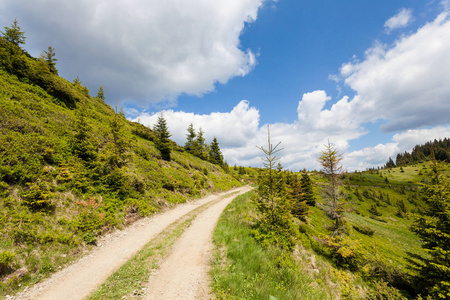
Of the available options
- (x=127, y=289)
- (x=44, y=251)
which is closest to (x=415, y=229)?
(x=127, y=289)

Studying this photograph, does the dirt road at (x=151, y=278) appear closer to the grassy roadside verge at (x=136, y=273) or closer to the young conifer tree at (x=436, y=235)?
the grassy roadside verge at (x=136, y=273)

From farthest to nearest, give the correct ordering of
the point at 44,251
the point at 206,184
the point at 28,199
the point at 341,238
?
the point at 206,184 → the point at 341,238 → the point at 28,199 → the point at 44,251

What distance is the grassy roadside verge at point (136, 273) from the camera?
6227 millimetres

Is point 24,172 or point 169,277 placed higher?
point 24,172

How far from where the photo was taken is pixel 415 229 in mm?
12367

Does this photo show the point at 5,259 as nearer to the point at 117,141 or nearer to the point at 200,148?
the point at 117,141

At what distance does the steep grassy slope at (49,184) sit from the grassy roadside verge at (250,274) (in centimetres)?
862

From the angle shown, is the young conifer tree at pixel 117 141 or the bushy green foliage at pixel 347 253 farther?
the young conifer tree at pixel 117 141

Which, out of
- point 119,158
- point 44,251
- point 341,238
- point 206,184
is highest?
point 119,158

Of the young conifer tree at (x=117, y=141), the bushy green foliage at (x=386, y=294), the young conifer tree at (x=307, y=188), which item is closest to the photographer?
the bushy green foliage at (x=386, y=294)

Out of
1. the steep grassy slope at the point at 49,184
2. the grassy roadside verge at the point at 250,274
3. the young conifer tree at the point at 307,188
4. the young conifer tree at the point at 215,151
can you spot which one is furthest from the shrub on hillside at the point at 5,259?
the young conifer tree at the point at 215,151

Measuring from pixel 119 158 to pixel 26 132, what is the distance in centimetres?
686

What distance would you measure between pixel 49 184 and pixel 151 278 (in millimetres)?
10847

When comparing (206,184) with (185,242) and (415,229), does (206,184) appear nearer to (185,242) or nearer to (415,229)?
(185,242)
